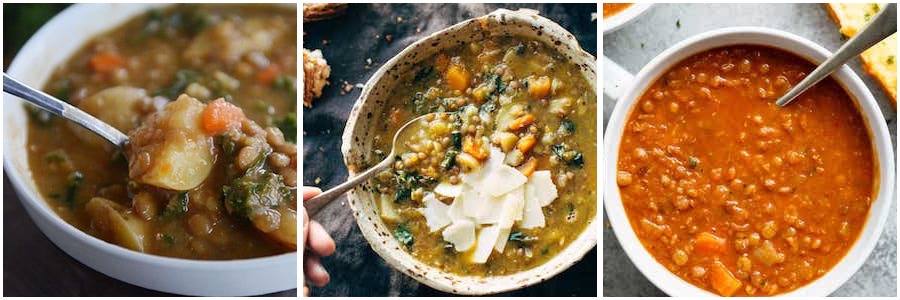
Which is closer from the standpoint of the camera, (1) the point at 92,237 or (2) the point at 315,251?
(1) the point at 92,237

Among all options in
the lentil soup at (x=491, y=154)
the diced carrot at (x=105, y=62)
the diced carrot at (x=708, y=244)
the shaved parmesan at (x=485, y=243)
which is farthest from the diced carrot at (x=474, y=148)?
the diced carrot at (x=105, y=62)

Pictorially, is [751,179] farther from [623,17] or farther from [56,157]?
[56,157]

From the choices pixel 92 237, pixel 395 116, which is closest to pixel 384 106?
pixel 395 116

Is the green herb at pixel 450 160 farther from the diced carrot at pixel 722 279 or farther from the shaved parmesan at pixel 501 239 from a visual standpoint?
the diced carrot at pixel 722 279

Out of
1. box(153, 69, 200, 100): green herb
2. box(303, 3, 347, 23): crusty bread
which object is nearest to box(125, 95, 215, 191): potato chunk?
box(153, 69, 200, 100): green herb

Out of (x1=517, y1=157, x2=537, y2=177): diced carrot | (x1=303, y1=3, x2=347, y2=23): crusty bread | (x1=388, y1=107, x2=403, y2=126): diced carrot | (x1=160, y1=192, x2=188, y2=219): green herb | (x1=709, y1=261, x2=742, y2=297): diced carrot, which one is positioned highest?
(x1=303, y1=3, x2=347, y2=23): crusty bread

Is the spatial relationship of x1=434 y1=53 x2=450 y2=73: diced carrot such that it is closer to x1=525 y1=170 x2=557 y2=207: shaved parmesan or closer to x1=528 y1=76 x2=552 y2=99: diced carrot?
x1=528 y1=76 x2=552 y2=99: diced carrot
